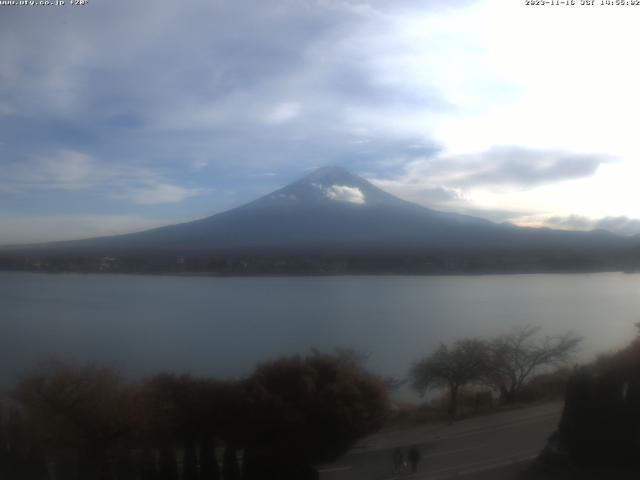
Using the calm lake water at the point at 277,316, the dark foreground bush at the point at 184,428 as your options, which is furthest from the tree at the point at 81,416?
the calm lake water at the point at 277,316

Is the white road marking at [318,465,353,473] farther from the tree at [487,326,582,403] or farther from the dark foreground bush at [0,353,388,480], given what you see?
the tree at [487,326,582,403]

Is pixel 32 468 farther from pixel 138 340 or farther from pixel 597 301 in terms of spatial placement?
pixel 597 301

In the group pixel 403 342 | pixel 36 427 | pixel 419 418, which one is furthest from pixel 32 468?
pixel 403 342

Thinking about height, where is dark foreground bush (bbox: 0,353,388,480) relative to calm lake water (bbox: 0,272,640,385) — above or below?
below

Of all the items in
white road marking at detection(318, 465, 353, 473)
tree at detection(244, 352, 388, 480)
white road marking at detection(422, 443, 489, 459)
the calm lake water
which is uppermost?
the calm lake water

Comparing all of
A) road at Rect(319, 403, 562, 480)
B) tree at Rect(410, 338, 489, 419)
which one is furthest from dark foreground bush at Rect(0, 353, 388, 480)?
tree at Rect(410, 338, 489, 419)

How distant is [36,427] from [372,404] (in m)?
2.12

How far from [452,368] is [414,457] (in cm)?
101

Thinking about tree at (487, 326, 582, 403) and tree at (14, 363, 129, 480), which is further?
tree at (487, 326, 582, 403)

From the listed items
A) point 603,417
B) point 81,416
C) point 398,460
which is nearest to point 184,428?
point 81,416

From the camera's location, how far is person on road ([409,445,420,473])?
3606 millimetres

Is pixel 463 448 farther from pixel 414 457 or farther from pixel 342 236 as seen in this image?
pixel 342 236

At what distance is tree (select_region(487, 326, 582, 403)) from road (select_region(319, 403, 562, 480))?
1.23 ft

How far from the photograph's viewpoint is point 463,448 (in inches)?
149
